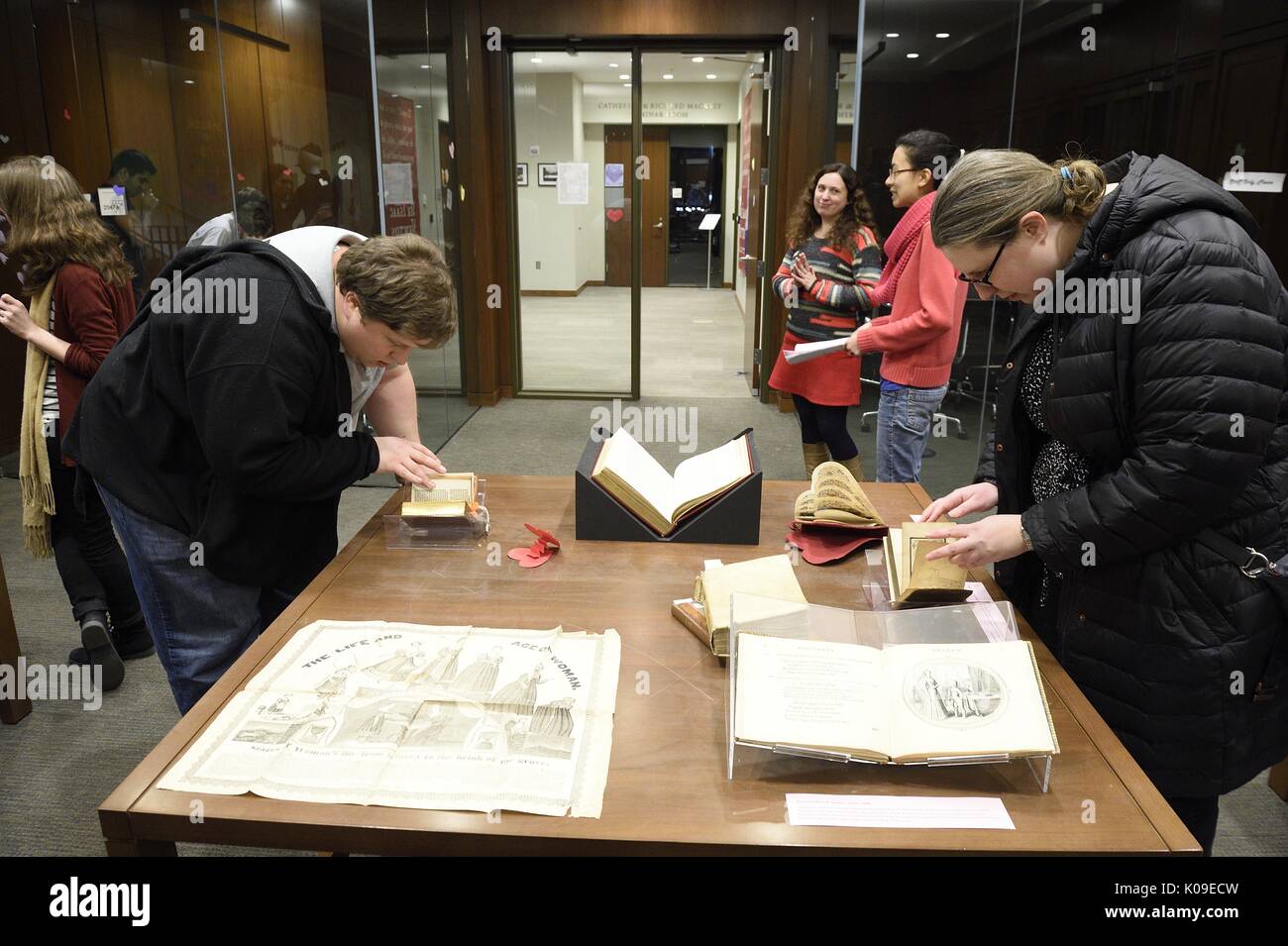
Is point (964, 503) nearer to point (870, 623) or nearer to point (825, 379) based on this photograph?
point (870, 623)

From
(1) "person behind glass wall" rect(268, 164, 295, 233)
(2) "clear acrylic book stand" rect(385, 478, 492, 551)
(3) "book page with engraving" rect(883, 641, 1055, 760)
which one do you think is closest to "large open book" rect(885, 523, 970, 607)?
(3) "book page with engraving" rect(883, 641, 1055, 760)

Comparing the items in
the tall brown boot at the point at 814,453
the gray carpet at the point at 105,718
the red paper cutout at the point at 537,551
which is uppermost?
the red paper cutout at the point at 537,551

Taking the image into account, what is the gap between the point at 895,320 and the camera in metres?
3.02

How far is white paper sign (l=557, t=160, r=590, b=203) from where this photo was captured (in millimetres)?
6305

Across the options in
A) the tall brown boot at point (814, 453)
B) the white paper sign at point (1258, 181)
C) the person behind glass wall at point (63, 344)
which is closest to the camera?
the person behind glass wall at point (63, 344)

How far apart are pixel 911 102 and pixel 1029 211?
272 cm

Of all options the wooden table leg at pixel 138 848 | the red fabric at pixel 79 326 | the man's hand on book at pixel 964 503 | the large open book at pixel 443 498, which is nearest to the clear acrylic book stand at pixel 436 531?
the large open book at pixel 443 498

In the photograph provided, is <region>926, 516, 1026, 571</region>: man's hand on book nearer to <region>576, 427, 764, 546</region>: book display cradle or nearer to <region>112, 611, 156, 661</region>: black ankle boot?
<region>576, 427, 764, 546</region>: book display cradle

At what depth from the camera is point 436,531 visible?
1.89 metres

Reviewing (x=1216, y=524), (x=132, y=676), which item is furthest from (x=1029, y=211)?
(x=132, y=676)

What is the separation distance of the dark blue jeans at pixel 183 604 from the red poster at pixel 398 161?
11.0 ft

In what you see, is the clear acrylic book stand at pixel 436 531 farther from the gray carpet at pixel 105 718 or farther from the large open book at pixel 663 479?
the gray carpet at pixel 105 718

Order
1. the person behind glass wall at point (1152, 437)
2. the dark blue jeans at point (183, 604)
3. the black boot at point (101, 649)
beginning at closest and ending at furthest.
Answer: the person behind glass wall at point (1152, 437), the dark blue jeans at point (183, 604), the black boot at point (101, 649)

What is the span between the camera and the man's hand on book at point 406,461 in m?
1.80
